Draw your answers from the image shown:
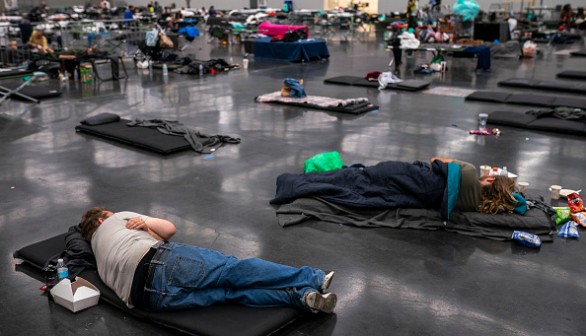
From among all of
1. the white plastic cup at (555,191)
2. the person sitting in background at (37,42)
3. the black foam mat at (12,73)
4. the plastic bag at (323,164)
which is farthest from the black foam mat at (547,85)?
the person sitting in background at (37,42)

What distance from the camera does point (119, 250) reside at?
→ 3652mm

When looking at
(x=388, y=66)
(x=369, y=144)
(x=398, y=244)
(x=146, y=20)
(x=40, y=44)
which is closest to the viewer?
(x=398, y=244)

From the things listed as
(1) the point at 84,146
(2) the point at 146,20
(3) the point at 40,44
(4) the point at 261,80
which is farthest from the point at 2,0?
(1) the point at 84,146

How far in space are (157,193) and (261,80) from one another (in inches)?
329

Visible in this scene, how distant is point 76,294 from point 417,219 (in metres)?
3.06

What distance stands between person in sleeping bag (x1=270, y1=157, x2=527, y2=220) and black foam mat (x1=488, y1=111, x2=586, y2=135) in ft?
12.5

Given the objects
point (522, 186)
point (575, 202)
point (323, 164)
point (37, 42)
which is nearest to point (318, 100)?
point (323, 164)

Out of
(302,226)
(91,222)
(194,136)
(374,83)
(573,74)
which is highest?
(573,74)

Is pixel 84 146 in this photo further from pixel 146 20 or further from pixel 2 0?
pixel 2 0

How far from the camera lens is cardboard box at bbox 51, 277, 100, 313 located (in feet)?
12.2

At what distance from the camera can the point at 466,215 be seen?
5105mm

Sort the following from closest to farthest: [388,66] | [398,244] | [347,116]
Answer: [398,244]
[347,116]
[388,66]

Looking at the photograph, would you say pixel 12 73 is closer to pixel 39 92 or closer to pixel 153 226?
pixel 39 92

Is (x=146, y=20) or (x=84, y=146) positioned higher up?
(x=146, y=20)
